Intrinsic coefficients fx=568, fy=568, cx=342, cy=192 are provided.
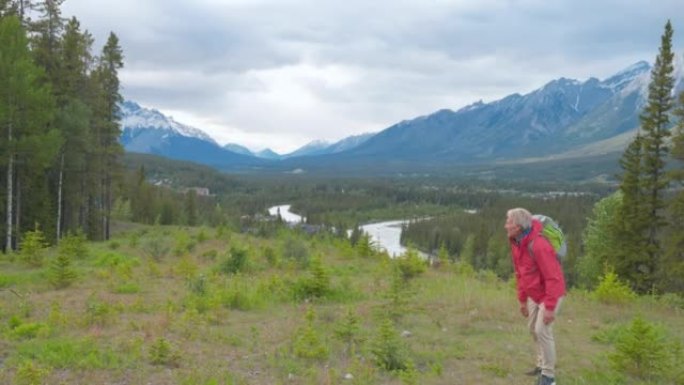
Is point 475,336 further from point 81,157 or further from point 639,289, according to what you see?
point 81,157

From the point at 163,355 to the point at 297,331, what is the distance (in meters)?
2.64

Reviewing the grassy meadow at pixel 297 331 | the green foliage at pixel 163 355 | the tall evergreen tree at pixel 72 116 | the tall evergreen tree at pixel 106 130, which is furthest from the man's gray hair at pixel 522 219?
the tall evergreen tree at pixel 106 130

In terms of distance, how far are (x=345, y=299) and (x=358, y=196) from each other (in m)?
184

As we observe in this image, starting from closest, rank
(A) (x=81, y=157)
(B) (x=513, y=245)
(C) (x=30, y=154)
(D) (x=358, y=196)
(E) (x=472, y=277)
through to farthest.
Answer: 1. (B) (x=513, y=245)
2. (E) (x=472, y=277)
3. (C) (x=30, y=154)
4. (A) (x=81, y=157)
5. (D) (x=358, y=196)

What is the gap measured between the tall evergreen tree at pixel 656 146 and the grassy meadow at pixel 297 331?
16652mm

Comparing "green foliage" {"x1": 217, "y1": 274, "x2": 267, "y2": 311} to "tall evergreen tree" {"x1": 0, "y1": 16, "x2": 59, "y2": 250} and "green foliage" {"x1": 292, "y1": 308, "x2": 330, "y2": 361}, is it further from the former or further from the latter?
"tall evergreen tree" {"x1": 0, "y1": 16, "x2": 59, "y2": 250}

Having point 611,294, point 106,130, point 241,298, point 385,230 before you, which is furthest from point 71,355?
point 385,230

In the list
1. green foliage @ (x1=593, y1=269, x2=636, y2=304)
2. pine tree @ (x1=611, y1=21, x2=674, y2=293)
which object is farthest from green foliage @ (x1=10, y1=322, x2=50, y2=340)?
pine tree @ (x1=611, y1=21, x2=674, y2=293)

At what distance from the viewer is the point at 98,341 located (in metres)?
9.41

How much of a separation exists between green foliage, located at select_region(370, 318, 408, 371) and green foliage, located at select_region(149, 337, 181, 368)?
2963 millimetres

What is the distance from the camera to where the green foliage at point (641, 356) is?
8328mm

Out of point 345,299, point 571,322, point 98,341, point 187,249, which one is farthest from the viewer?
point 187,249

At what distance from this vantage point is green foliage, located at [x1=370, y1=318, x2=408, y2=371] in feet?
28.3

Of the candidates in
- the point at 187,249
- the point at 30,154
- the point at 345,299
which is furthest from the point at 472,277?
the point at 30,154
